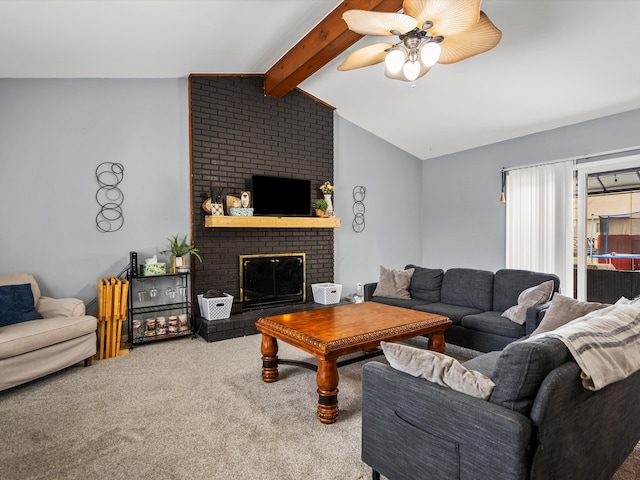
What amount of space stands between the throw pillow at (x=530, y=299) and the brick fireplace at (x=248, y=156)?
2.84 meters

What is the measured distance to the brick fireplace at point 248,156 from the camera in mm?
4652

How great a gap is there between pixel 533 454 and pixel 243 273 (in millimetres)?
4029

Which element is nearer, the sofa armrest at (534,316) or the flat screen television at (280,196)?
the sofa armrest at (534,316)

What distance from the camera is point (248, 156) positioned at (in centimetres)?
502

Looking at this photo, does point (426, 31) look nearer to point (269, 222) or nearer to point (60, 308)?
point (269, 222)

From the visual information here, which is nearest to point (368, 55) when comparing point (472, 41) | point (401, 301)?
point (472, 41)

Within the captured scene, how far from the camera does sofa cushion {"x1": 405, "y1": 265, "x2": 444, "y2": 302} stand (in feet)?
14.6

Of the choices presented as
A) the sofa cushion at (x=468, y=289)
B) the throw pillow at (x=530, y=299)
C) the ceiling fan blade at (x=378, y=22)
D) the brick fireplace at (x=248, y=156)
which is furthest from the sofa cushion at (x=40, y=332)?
the throw pillow at (x=530, y=299)

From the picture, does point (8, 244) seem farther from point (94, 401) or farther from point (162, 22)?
point (162, 22)

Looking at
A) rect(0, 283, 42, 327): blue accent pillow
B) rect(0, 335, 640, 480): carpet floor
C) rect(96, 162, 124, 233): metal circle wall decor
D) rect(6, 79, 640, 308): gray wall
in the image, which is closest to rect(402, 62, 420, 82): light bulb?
rect(0, 335, 640, 480): carpet floor

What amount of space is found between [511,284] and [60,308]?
4.35m

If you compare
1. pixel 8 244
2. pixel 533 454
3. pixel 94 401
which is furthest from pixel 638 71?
pixel 8 244

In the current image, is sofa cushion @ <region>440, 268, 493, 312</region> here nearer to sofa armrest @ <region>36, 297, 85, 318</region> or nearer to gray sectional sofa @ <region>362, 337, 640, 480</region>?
gray sectional sofa @ <region>362, 337, 640, 480</region>

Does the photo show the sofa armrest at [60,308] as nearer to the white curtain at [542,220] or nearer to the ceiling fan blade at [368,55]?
the ceiling fan blade at [368,55]
